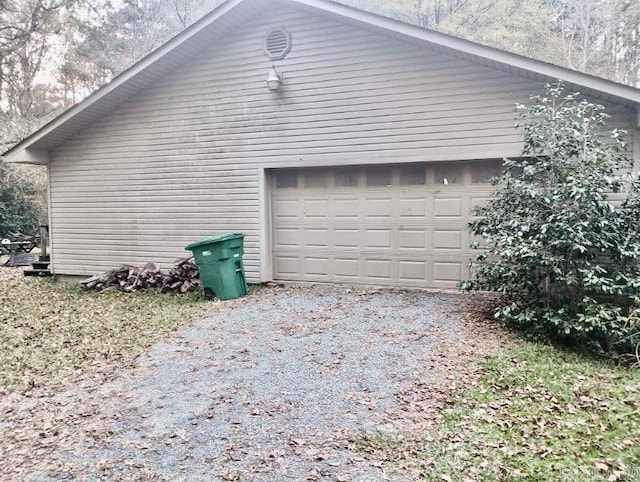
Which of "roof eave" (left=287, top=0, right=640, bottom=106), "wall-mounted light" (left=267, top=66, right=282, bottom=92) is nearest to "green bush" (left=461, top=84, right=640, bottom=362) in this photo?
"roof eave" (left=287, top=0, right=640, bottom=106)

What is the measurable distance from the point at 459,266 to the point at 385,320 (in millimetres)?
2142

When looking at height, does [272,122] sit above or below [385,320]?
above

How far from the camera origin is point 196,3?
2083 cm

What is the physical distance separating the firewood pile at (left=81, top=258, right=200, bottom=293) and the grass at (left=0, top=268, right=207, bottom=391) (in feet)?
0.69

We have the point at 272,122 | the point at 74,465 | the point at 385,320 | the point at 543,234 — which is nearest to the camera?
the point at 74,465

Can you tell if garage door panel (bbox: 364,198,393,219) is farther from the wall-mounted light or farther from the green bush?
the wall-mounted light

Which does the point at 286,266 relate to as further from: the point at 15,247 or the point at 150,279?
the point at 15,247

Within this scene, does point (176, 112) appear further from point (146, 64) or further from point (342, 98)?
point (342, 98)

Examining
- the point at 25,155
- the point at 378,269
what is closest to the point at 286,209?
the point at 378,269

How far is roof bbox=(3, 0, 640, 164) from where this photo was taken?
614cm

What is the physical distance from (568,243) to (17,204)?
60.5 ft

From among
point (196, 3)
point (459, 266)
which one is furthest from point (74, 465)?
point (196, 3)

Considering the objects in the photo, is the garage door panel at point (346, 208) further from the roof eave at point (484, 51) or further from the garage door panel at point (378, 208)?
the roof eave at point (484, 51)

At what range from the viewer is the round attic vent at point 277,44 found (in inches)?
312
